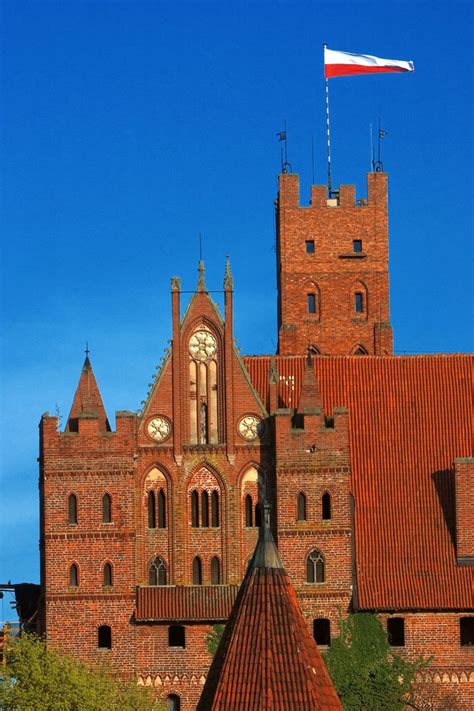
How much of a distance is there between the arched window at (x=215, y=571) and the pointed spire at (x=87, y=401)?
4737 mm

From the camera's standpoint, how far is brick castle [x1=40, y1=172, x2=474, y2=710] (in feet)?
196

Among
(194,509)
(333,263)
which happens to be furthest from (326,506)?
(333,263)

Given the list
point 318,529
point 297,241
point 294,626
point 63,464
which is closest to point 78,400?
point 63,464

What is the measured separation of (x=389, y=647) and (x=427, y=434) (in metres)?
7.07

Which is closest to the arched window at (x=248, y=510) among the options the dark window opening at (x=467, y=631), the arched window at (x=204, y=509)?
the arched window at (x=204, y=509)

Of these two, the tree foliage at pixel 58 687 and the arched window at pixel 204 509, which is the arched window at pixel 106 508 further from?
the tree foliage at pixel 58 687

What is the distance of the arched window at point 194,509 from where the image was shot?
6109cm

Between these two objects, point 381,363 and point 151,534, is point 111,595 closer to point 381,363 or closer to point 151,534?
point 151,534

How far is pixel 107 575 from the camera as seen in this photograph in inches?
2368

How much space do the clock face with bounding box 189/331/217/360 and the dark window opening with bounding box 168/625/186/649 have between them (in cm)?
758

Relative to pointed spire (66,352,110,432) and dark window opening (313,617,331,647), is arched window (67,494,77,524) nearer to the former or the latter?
pointed spire (66,352,110,432)

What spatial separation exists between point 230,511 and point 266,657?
1106 inches

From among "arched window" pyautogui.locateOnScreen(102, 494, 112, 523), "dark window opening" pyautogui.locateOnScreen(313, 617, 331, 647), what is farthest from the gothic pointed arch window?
"dark window opening" pyautogui.locateOnScreen(313, 617, 331, 647)

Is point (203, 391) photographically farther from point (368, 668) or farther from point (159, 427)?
point (368, 668)
